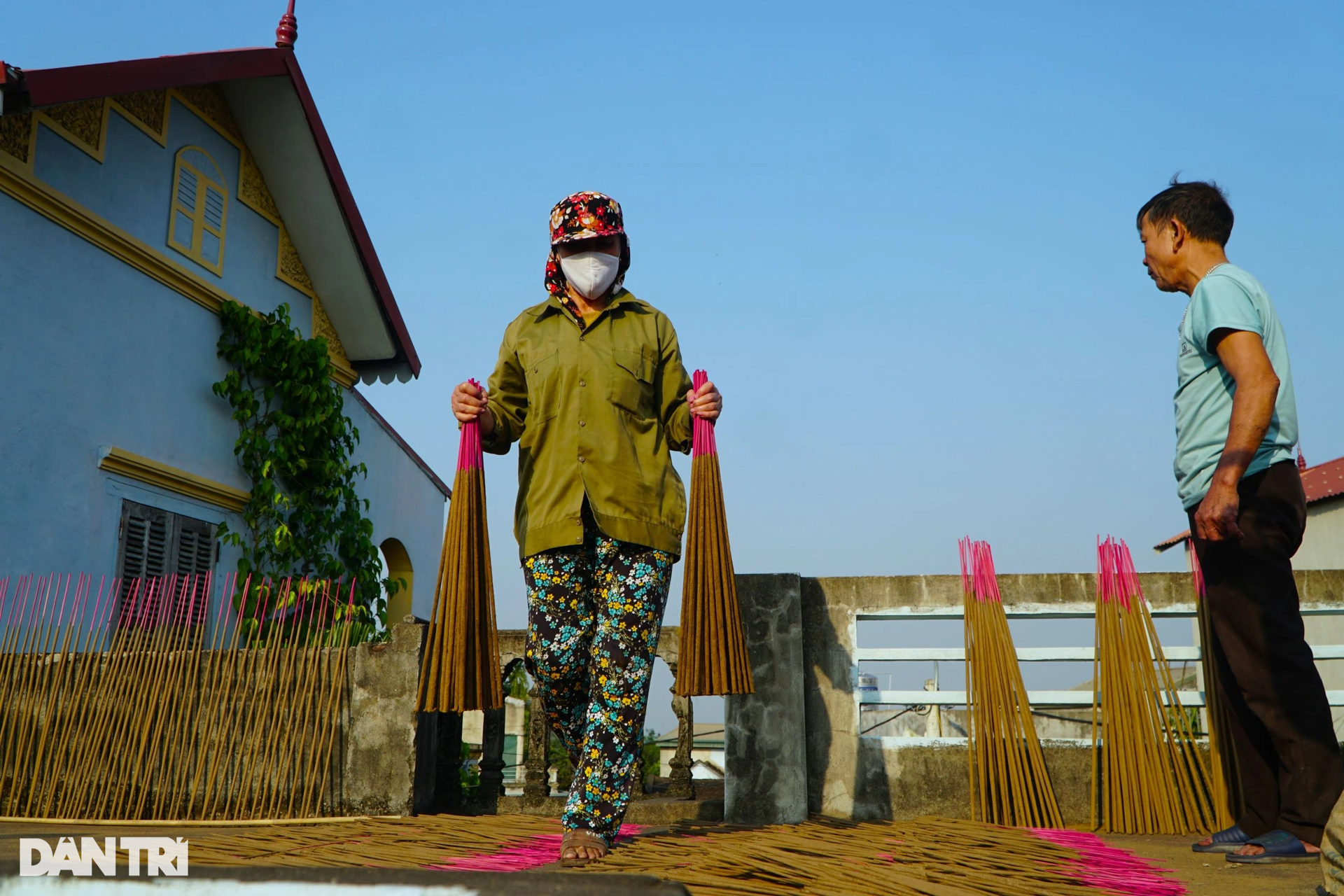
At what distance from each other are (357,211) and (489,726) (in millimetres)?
6424

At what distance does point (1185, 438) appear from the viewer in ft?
9.89

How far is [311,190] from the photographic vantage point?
929 centimetres

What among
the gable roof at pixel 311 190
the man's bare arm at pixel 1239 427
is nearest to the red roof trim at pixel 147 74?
the gable roof at pixel 311 190

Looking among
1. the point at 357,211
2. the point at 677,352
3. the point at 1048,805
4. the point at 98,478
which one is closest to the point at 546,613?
the point at 677,352

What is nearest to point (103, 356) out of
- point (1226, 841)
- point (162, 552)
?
point (162, 552)

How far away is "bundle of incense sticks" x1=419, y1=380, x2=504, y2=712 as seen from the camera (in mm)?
3133

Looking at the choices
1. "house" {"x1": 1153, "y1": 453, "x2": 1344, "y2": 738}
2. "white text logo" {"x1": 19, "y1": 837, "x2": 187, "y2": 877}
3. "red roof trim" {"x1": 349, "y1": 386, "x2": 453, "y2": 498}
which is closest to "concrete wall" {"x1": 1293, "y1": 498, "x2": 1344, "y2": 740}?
"house" {"x1": 1153, "y1": 453, "x2": 1344, "y2": 738}

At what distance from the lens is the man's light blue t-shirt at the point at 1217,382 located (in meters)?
2.80

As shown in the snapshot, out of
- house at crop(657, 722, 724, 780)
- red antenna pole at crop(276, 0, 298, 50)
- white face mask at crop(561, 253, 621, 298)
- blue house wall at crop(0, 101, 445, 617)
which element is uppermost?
red antenna pole at crop(276, 0, 298, 50)

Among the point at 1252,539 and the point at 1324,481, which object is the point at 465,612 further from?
the point at 1324,481

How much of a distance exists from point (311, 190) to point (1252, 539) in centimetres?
850

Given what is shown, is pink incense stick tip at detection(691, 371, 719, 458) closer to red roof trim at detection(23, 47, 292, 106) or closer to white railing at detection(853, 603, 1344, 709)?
white railing at detection(853, 603, 1344, 709)

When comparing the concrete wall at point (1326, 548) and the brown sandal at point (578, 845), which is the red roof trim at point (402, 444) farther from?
the concrete wall at point (1326, 548)

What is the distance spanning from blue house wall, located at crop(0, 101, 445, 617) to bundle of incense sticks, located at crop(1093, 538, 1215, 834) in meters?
6.00
